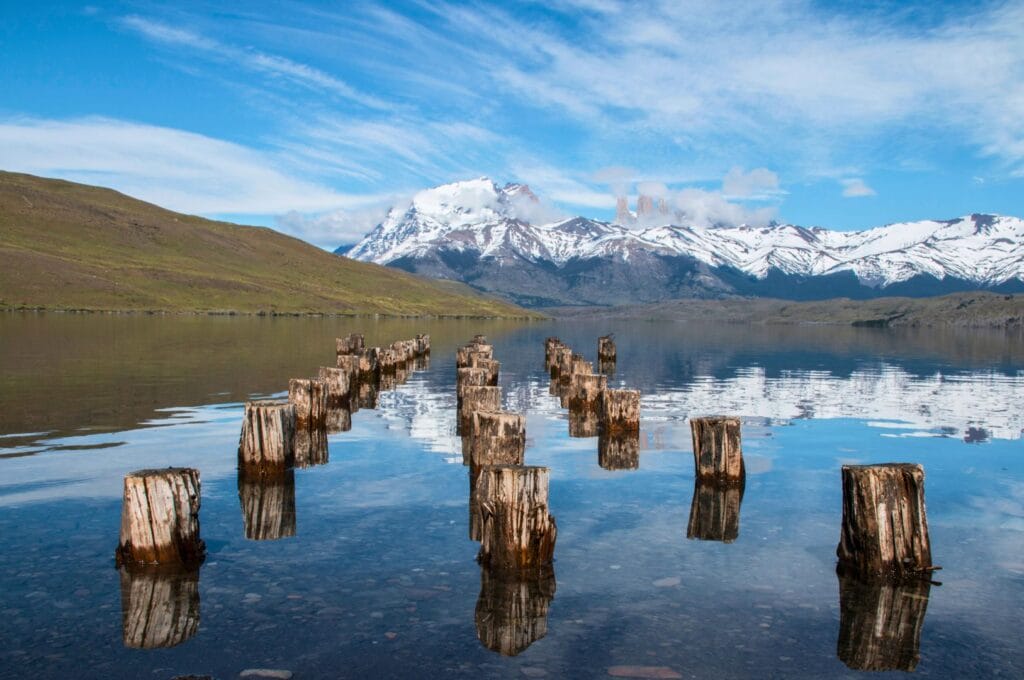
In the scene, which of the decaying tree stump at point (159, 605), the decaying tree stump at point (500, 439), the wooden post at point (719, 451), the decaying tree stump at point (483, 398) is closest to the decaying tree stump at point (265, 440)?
the decaying tree stump at point (500, 439)

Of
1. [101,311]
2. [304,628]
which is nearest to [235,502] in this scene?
[304,628]

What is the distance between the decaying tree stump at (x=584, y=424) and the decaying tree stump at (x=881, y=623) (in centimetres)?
1338

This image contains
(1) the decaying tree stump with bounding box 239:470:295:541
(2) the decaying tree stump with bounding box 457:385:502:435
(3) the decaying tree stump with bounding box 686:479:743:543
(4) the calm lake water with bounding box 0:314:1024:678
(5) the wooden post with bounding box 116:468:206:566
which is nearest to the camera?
(4) the calm lake water with bounding box 0:314:1024:678

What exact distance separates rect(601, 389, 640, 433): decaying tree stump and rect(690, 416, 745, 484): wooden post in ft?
19.9

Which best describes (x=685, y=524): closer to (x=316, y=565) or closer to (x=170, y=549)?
(x=316, y=565)

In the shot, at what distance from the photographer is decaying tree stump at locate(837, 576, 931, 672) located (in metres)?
9.07

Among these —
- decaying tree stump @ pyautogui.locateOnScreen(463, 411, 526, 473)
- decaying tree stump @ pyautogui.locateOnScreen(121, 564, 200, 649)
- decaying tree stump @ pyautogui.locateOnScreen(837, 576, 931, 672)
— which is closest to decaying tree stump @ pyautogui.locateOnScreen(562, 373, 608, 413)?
decaying tree stump @ pyautogui.locateOnScreen(463, 411, 526, 473)

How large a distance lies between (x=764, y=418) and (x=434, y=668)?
Answer: 23321 mm

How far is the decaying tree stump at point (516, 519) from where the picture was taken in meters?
11.2

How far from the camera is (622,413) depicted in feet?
76.7

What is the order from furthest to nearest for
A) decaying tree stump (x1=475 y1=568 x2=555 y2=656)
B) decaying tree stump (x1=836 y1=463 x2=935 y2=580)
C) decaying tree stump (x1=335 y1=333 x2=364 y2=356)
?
1. decaying tree stump (x1=335 y1=333 x2=364 y2=356)
2. decaying tree stump (x1=836 y1=463 x2=935 y2=580)
3. decaying tree stump (x1=475 y1=568 x2=555 y2=656)

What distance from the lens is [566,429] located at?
25766mm

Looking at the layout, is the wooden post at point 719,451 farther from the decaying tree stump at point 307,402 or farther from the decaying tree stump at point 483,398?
the decaying tree stump at point 307,402

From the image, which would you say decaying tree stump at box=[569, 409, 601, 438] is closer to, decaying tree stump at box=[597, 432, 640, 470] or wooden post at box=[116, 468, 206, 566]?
decaying tree stump at box=[597, 432, 640, 470]
